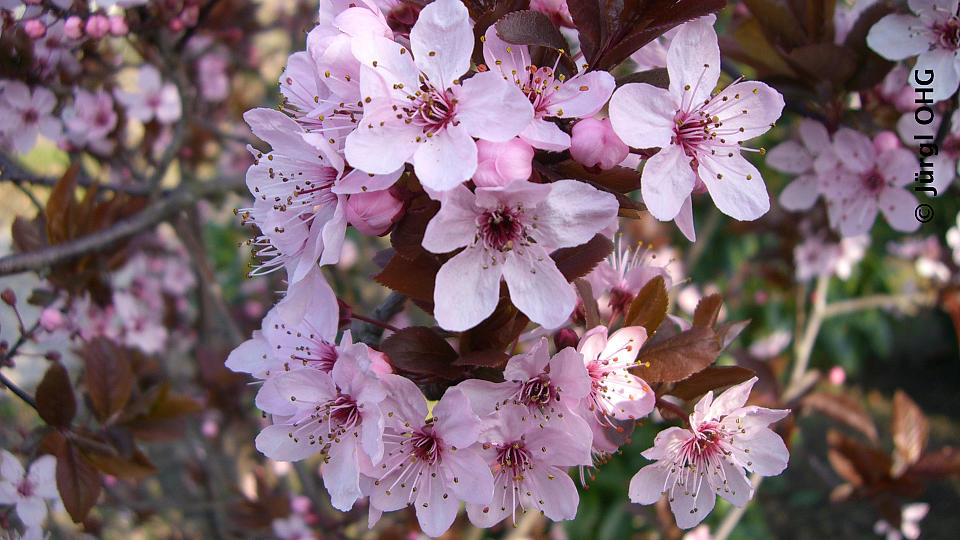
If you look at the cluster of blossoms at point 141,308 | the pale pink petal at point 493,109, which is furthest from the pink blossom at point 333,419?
the cluster of blossoms at point 141,308

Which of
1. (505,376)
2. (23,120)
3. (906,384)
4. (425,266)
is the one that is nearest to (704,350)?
(505,376)

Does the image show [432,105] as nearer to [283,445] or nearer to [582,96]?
[582,96]

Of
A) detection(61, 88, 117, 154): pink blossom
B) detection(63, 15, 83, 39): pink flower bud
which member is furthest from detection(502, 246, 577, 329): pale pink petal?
detection(61, 88, 117, 154): pink blossom

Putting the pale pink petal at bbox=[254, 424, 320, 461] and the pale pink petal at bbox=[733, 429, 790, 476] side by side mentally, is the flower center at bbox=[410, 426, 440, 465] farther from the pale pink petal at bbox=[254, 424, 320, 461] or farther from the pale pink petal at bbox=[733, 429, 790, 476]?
the pale pink petal at bbox=[733, 429, 790, 476]

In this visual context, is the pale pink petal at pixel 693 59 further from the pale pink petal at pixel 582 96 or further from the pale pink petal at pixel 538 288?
the pale pink petal at pixel 538 288

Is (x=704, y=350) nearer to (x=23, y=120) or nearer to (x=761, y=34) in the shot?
(x=761, y=34)

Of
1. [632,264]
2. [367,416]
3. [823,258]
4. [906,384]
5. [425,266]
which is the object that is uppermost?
[425,266]
